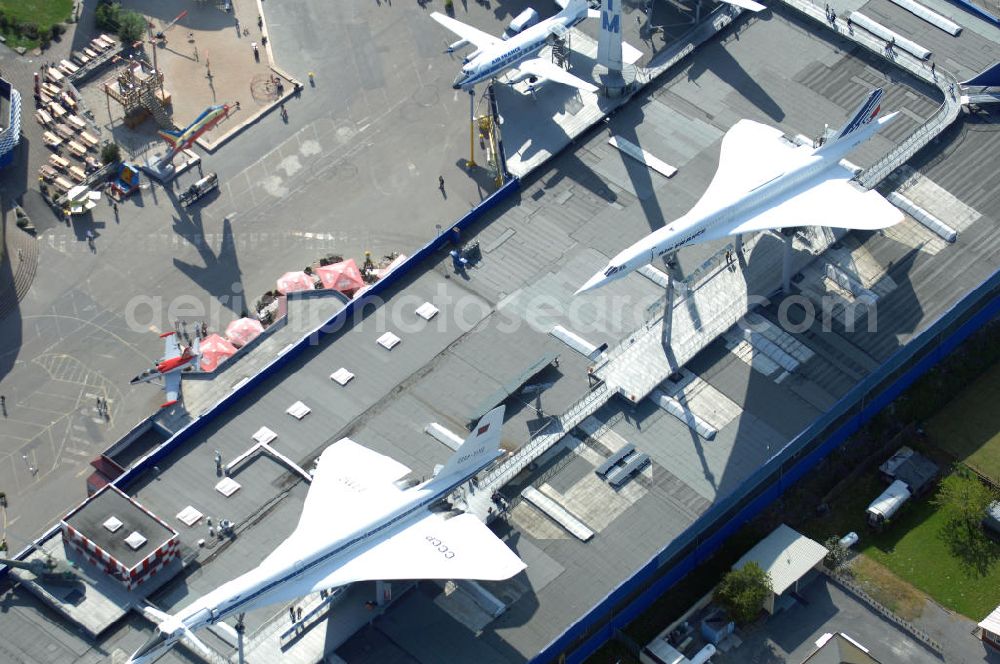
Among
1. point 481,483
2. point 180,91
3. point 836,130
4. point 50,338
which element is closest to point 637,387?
point 481,483

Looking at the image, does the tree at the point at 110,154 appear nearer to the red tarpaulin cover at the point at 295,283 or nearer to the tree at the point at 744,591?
the red tarpaulin cover at the point at 295,283

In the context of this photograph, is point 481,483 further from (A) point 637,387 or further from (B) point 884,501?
(B) point 884,501

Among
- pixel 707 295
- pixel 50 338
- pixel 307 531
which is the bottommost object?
pixel 50 338

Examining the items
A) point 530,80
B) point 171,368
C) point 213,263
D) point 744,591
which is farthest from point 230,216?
point 744,591

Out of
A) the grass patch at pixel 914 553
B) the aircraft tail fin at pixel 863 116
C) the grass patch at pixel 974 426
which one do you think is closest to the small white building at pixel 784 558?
the grass patch at pixel 914 553

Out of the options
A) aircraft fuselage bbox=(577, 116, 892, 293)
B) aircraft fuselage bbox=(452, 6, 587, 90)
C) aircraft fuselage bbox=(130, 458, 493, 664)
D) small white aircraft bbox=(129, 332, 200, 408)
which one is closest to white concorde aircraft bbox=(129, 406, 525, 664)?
aircraft fuselage bbox=(130, 458, 493, 664)

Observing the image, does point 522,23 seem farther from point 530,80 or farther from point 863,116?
→ point 863,116
